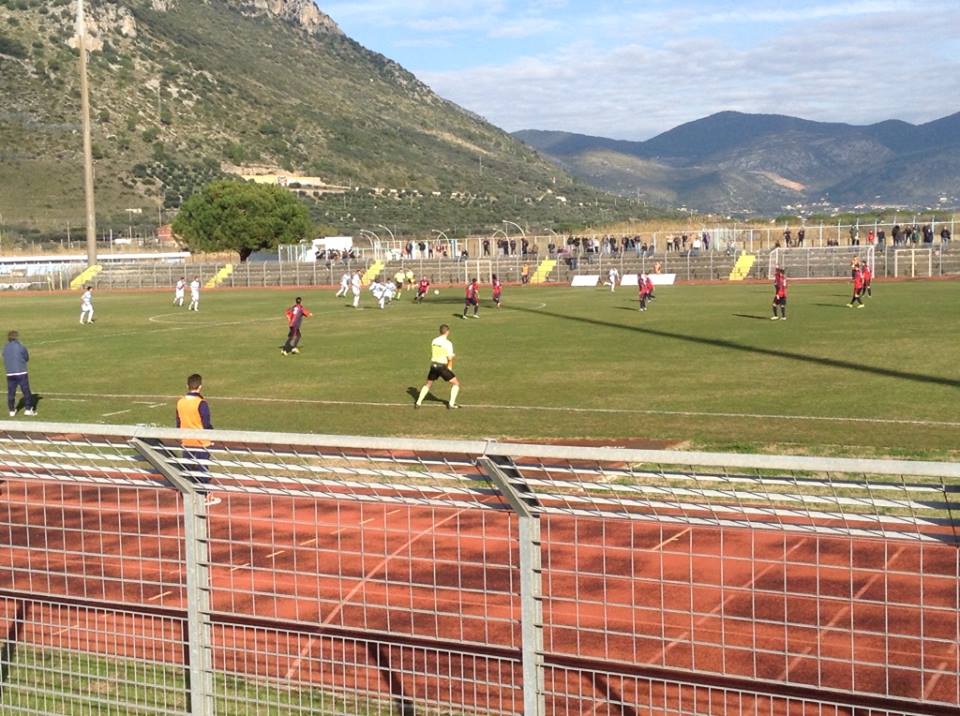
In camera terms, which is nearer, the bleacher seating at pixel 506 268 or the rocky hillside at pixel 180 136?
the bleacher seating at pixel 506 268

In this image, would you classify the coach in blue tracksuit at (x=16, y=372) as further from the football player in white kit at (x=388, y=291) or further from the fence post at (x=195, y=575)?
the football player in white kit at (x=388, y=291)

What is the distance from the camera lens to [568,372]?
28672mm

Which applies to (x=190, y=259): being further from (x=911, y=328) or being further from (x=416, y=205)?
(x=911, y=328)

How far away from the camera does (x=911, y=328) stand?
119 feet

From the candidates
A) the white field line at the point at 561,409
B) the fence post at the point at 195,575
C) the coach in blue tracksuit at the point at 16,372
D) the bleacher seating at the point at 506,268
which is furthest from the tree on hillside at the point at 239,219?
the fence post at the point at 195,575

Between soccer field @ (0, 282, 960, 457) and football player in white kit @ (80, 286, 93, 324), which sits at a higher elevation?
football player in white kit @ (80, 286, 93, 324)

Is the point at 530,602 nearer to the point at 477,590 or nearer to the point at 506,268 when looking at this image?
the point at 477,590

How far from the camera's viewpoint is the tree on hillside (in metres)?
105

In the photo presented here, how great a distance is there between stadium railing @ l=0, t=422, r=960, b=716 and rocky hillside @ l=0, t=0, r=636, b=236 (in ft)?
397

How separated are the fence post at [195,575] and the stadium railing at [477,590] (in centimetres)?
1

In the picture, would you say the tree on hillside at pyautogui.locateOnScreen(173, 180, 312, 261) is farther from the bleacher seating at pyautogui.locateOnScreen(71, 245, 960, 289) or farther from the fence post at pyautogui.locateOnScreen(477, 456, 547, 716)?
the fence post at pyautogui.locateOnScreen(477, 456, 547, 716)

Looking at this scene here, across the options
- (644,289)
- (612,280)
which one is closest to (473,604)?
(644,289)

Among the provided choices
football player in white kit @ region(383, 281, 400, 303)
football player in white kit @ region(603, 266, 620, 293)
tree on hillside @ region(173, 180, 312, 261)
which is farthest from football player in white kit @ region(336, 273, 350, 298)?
tree on hillside @ region(173, 180, 312, 261)

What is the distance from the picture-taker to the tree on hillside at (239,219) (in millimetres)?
104812
